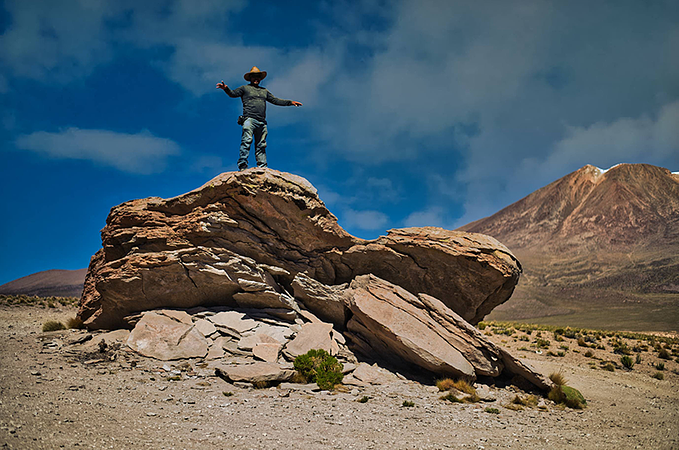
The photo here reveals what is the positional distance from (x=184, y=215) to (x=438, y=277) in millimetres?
10378

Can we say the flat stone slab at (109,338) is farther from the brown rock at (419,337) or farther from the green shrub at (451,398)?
the green shrub at (451,398)

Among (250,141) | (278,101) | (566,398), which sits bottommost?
(566,398)

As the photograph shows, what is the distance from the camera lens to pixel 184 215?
47.7 feet

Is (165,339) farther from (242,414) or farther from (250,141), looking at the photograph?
(250,141)

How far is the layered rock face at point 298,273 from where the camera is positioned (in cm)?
1319

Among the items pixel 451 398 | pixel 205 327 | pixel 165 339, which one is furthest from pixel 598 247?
pixel 165 339

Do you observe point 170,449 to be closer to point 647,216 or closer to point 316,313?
point 316,313

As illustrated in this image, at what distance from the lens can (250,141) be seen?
585 inches

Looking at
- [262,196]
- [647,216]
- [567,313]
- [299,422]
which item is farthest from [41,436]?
[647,216]

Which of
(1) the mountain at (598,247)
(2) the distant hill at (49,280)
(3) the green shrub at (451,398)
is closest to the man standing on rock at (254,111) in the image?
(3) the green shrub at (451,398)

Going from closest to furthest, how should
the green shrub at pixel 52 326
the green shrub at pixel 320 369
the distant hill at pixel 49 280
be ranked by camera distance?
the green shrub at pixel 320 369, the green shrub at pixel 52 326, the distant hill at pixel 49 280

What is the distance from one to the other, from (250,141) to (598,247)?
135574 millimetres

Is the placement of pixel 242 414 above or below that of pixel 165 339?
below

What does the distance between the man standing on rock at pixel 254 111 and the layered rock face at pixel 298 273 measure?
141cm
